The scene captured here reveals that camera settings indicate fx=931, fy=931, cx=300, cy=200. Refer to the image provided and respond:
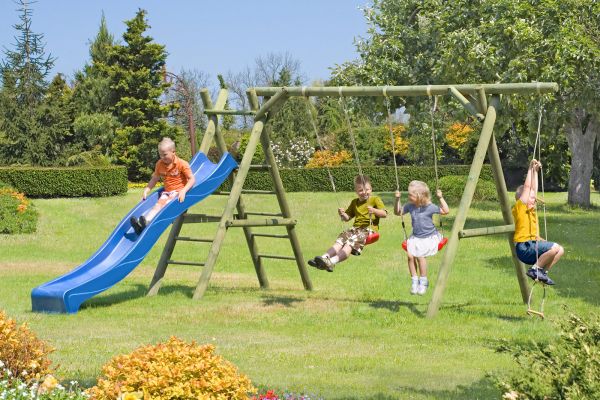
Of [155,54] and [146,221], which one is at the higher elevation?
[155,54]

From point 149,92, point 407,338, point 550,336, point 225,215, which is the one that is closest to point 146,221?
point 225,215

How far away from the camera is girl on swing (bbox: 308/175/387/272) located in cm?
1130

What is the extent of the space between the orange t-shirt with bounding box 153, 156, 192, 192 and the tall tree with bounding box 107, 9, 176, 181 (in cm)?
2954

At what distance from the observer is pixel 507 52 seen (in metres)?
23.1

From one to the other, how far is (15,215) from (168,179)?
1262 cm

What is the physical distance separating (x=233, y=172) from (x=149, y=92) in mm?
30461

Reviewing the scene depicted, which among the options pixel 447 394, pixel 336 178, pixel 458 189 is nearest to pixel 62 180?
pixel 336 178

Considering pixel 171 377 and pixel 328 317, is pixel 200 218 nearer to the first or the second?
pixel 328 317

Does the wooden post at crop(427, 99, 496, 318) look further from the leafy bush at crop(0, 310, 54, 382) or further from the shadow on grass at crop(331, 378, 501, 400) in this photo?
the leafy bush at crop(0, 310, 54, 382)

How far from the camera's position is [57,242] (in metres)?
22.1

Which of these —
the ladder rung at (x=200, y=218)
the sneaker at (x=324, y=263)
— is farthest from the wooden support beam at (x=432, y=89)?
the ladder rung at (x=200, y=218)

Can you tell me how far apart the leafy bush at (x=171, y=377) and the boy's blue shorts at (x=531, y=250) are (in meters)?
5.96

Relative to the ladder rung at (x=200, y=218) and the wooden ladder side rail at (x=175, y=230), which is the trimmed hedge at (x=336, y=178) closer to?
the wooden ladder side rail at (x=175, y=230)

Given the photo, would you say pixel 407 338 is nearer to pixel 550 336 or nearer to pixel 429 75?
pixel 550 336
